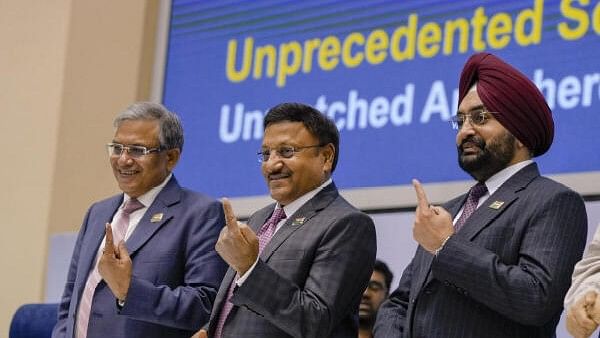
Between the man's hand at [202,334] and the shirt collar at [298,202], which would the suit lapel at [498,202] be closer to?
the shirt collar at [298,202]

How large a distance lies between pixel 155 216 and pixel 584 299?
1764 mm

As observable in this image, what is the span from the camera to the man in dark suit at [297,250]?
3266mm

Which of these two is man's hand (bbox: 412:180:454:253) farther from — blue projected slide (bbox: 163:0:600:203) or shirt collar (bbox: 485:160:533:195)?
blue projected slide (bbox: 163:0:600:203)

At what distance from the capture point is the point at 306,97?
5.90 m

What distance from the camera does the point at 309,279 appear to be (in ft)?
11.1

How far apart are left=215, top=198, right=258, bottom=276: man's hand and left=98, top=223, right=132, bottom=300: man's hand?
512mm

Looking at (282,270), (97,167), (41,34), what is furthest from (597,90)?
(41,34)

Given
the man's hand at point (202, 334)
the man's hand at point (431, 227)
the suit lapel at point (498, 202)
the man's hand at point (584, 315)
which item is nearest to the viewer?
the man's hand at point (584, 315)

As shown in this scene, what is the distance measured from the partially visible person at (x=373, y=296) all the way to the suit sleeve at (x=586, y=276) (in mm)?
2355

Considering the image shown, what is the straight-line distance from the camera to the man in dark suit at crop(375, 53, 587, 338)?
9.86 ft

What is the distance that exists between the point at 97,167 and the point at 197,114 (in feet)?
2.63

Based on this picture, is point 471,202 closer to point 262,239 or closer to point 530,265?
point 530,265

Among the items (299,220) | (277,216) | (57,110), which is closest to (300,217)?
(299,220)

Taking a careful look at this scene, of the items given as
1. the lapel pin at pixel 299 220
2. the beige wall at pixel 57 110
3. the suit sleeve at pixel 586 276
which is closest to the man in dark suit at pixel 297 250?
the lapel pin at pixel 299 220
